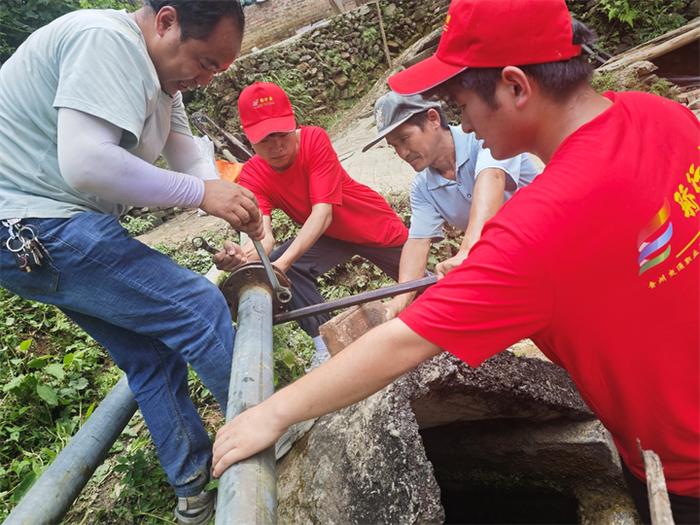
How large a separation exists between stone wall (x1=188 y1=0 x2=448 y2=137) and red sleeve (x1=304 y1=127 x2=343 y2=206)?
8057mm

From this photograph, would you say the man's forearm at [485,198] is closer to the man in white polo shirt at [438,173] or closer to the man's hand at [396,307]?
the man in white polo shirt at [438,173]

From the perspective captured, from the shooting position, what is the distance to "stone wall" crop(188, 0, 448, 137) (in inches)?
438

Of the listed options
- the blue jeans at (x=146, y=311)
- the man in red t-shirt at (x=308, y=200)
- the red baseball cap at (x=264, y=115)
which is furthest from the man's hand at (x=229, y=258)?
the red baseball cap at (x=264, y=115)

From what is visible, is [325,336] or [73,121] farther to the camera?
[325,336]

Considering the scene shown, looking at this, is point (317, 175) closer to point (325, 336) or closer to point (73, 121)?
point (325, 336)

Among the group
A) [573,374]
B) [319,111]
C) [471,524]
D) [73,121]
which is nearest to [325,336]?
[573,374]

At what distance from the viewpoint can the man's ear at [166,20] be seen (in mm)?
1655

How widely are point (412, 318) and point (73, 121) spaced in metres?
1.18

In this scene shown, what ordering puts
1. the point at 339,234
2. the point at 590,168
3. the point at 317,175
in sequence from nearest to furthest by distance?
the point at 590,168 → the point at 317,175 → the point at 339,234

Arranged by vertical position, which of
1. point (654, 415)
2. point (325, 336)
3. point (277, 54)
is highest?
point (654, 415)

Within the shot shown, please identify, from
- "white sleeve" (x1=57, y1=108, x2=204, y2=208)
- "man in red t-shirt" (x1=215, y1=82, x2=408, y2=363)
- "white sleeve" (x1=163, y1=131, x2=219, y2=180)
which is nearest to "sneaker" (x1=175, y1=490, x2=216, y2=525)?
"man in red t-shirt" (x1=215, y1=82, x2=408, y2=363)

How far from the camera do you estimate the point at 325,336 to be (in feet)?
7.56

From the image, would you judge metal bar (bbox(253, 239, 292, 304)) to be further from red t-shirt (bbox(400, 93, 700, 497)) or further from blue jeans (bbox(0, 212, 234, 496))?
red t-shirt (bbox(400, 93, 700, 497))

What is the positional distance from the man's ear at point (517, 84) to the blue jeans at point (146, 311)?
4.13ft
